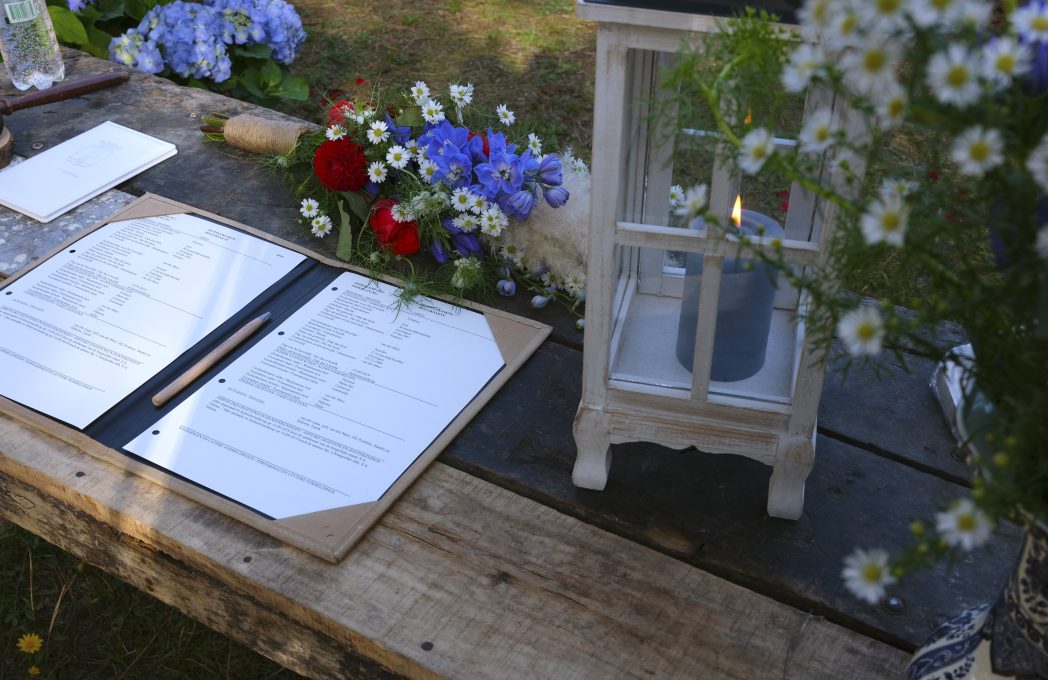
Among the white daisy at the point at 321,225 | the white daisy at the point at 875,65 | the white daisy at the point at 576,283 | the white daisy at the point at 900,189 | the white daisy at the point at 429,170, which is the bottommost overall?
the white daisy at the point at 576,283

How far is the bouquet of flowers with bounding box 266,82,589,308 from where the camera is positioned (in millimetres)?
1393

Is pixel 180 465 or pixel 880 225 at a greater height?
pixel 880 225

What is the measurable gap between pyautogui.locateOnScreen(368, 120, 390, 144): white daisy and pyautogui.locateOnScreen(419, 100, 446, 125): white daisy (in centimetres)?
7

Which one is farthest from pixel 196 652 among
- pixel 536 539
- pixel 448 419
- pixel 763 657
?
pixel 763 657

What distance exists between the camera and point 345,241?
4.86 ft

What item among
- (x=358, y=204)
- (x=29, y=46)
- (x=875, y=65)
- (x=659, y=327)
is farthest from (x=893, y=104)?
(x=29, y=46)

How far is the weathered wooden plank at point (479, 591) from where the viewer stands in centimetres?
94

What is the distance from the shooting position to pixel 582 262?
55.0 inches

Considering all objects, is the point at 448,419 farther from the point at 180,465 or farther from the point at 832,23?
the point at 832,23

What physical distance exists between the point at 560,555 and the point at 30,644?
1.12 meters

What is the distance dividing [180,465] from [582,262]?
0.60m

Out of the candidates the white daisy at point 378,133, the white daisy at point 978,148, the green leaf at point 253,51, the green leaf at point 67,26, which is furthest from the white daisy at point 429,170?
the green leaf at point 253,51

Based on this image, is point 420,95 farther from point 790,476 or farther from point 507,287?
point 790,476

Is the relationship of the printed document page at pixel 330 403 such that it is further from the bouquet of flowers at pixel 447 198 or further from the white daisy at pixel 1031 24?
the white daisy at pixel 1031 24
